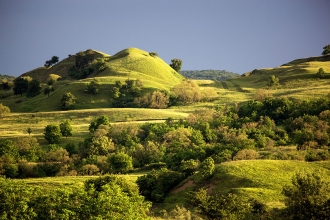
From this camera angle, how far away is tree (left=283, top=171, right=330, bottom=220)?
3559 centimetres

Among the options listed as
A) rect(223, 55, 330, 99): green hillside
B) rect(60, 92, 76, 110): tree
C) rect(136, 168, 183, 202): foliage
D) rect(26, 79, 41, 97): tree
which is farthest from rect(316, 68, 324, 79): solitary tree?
rect(26, 79, 41, 97): tree

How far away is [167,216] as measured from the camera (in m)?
41.8

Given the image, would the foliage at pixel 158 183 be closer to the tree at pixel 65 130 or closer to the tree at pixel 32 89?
the tree at pixel 65 130

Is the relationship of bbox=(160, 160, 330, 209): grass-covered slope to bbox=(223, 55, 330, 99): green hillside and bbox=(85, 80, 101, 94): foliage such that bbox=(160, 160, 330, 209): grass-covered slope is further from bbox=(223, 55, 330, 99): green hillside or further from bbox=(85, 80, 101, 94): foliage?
bbox=(85, 80, 101, 94): foliage

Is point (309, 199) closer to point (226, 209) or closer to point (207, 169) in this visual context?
point (226, 209)

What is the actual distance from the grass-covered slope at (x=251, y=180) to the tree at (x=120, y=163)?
1705 cm

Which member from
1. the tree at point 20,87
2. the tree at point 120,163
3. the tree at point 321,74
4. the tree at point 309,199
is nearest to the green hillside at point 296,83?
the tree at point 321,74

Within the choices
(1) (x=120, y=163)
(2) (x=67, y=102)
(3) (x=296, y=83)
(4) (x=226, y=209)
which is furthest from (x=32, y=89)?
(4) (x=226, y=209)

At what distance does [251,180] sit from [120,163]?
2881 centimetres

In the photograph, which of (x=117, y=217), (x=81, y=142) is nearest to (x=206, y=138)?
(x=81, y=142)

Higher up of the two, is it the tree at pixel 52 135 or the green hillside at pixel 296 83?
the green hillside at pixel 296 83

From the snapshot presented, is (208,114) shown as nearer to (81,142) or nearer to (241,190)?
(81,142)

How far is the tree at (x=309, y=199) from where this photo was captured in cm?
3559

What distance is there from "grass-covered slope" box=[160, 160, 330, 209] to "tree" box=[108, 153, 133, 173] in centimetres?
1705
